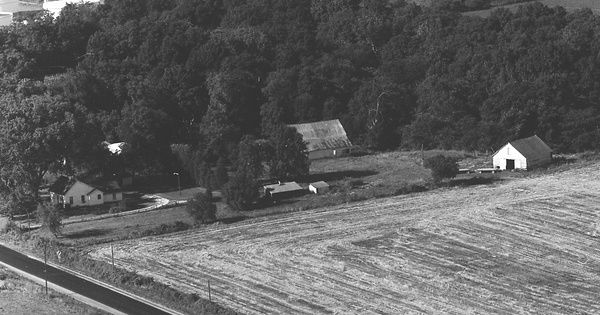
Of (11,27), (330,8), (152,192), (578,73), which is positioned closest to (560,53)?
(578,73)

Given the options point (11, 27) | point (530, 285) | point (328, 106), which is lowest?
point (530, 285)

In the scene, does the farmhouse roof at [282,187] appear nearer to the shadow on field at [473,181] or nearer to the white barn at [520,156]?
the shadow on field at [473,181]

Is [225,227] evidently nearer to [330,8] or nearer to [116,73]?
[116,73]

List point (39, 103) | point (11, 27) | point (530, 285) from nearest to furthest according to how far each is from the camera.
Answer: point (530, 285) → point (39, 103) → point (11, 27)

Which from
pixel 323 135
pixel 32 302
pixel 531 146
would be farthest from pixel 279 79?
pixel 32 302

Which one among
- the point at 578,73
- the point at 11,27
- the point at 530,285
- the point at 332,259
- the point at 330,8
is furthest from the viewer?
the point at 330,8

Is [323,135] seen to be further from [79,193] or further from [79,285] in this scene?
[79,285]

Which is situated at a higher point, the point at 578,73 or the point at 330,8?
Result: the point at 330,8
